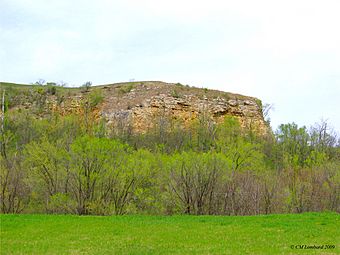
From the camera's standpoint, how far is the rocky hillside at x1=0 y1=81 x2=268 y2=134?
63438 mm

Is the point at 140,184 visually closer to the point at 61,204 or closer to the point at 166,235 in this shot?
the point at 61,204

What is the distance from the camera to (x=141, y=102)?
64.6 meters

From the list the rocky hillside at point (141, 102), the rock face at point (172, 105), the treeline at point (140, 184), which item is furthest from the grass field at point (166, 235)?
the rocky hillside at point (141, 102)

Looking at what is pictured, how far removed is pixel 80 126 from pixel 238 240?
39823mm

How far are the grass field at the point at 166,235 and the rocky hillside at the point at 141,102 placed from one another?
41.1 metres

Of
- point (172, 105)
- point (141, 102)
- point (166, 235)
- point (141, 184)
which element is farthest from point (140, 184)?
point (172, 105)

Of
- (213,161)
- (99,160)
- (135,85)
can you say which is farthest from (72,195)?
(135,85)

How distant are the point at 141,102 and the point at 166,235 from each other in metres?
49.6

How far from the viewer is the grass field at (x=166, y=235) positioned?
12766 mm

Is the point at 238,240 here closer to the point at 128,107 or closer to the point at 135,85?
the point at 128,107

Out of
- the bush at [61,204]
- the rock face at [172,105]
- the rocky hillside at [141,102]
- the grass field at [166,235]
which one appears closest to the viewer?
the grass field at [166,235]

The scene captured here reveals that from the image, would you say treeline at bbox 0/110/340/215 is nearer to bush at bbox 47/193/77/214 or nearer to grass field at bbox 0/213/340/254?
bush at bbox 47/193/77/214

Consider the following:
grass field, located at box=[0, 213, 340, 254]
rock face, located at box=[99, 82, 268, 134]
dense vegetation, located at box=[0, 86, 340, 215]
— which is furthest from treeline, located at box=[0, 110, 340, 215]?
rock face, located at box=[99, 82, 268, 134]

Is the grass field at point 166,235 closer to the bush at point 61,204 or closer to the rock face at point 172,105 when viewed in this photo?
the bush at point 61,204
